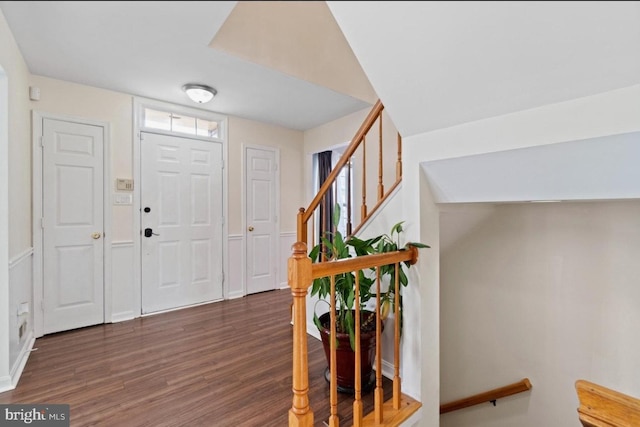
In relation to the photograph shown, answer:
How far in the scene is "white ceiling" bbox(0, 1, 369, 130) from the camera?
0.46 meters

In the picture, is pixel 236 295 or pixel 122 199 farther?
pixel 236 295

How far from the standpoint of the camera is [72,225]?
2.39 m

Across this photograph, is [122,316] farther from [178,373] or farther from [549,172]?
[549,172]

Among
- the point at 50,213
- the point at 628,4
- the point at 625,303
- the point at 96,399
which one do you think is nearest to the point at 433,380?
the point at 625,303

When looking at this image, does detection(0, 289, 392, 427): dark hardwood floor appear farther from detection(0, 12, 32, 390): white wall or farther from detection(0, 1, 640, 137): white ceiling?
detection(0, 1, 640, 137): white ceiling

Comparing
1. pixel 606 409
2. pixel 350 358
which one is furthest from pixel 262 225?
pixel 606 409

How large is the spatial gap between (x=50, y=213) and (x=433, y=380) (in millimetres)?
3058

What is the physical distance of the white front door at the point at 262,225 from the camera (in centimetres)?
236

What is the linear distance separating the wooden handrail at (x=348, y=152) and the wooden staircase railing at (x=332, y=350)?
31.2 inches

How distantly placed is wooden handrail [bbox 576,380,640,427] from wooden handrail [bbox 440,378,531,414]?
856 millimetres

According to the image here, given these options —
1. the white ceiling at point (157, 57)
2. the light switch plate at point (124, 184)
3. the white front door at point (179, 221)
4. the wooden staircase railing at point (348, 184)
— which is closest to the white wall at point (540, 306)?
the wooden staircase railing at point (348, 184)

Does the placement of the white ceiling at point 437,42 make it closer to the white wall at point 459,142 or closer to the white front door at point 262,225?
the white wall at point 459,142

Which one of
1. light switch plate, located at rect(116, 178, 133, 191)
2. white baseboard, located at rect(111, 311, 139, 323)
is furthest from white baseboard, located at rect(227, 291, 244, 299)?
light switch plate, located at rect(116, 178, 133, 191)

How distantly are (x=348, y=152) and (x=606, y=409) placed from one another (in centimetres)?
189
